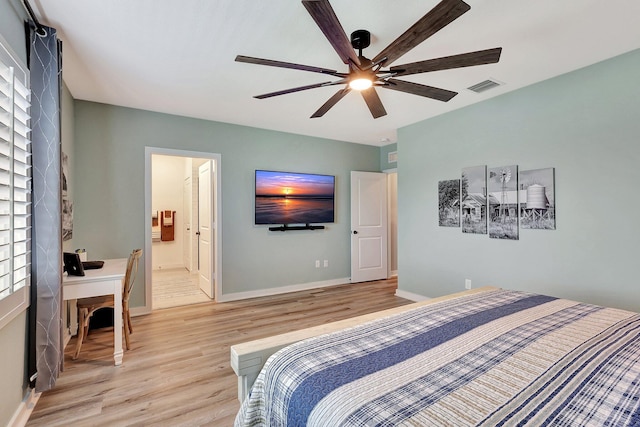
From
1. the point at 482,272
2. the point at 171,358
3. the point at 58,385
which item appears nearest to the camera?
the point at 58,385

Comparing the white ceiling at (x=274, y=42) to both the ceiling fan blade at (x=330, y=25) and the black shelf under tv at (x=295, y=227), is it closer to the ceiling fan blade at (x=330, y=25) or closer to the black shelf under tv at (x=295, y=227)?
the ceiling fan blade at (x=330, y=25)

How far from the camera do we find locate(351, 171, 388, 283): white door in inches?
212

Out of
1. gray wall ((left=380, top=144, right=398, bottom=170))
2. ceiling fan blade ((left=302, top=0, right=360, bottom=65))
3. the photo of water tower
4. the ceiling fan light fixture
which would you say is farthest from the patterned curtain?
gray wall ((left=380, top=144, right=398, bottom=170))

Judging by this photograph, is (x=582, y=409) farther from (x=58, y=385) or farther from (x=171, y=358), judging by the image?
(x=58, y=385)

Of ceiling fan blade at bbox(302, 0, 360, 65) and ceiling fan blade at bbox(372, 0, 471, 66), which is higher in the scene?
ceiling fan blade at bbox(302, 0, 360, 65)

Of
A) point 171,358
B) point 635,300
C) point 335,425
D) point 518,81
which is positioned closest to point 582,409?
point 335,425

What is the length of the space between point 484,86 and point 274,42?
2.17 metres

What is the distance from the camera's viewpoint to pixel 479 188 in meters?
3.55

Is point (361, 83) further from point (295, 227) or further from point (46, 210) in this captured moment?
point (295, 227)

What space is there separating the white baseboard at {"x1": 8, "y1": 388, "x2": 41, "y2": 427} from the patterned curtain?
7cm

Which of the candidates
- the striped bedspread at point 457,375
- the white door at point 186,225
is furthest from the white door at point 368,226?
the striped bedspread at point 457,375

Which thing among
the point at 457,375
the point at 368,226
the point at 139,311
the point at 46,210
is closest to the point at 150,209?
the point at 139,311

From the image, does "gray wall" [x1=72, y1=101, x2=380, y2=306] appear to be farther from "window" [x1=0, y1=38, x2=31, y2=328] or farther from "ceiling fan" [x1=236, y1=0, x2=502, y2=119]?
"ceiling fan" [x1=236, y1=0, x2=502, y2=119]

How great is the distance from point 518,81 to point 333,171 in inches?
114
